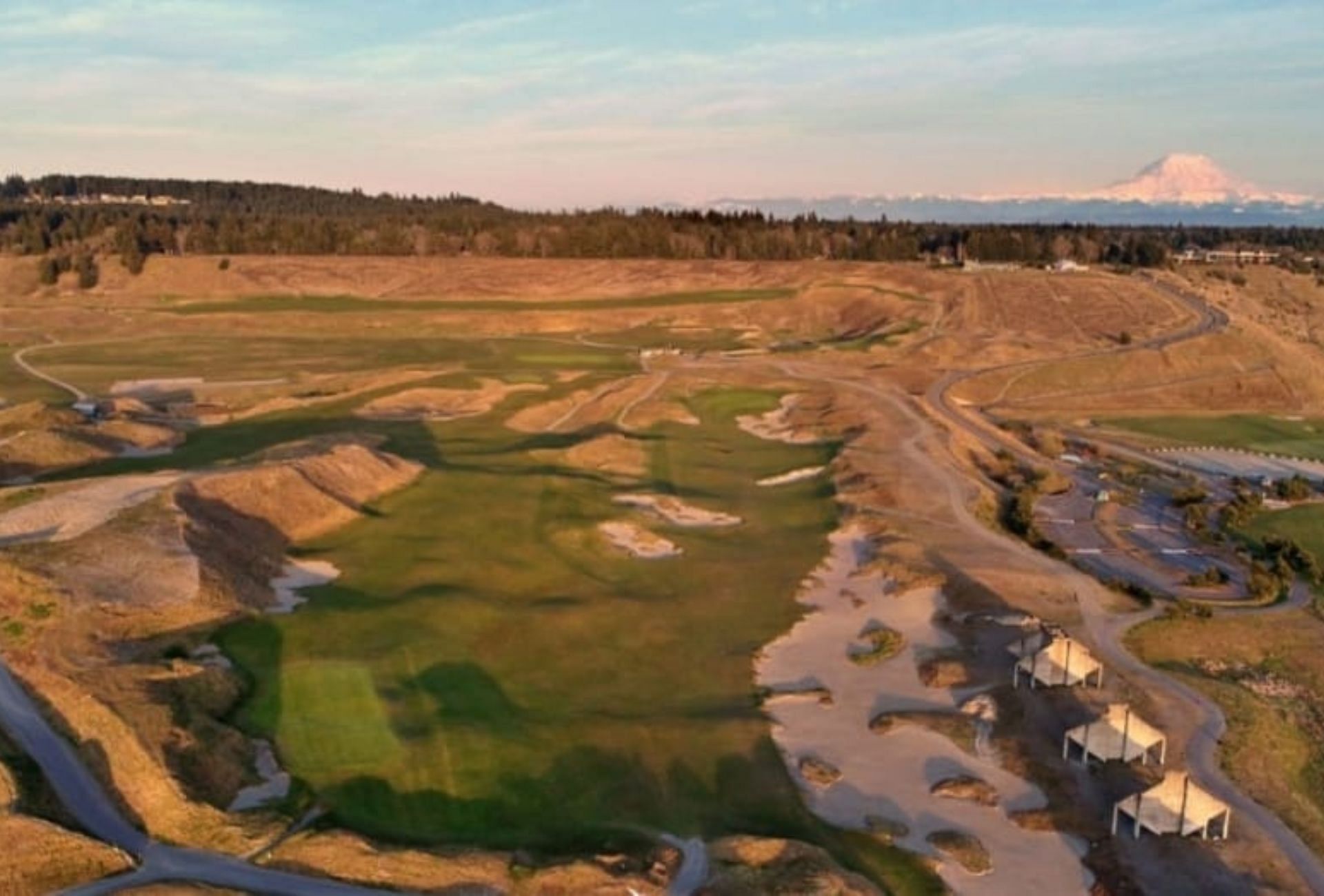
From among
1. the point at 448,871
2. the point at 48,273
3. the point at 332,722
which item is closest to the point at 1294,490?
the point at 332,722

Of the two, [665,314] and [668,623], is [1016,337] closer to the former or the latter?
[665,314]

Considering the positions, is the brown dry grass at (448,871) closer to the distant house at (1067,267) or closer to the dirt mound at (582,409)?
the dirt mound at (582,409)

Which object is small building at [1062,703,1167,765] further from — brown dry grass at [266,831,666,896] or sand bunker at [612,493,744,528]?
sand bunker at [612,493,744,528]

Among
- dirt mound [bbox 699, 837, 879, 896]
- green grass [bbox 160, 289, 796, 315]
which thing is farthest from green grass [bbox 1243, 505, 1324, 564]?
green grass [bbox 160, 289, 796, 315]

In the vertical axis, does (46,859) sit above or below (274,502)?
below

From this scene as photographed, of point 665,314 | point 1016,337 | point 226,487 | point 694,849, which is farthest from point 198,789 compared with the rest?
point 665,314

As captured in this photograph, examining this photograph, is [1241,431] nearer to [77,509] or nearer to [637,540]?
[637,540]

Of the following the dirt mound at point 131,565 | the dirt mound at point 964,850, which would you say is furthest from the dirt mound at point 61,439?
the dirt mound at point 964,850

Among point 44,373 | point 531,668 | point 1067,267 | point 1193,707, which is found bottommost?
point 1193,707
